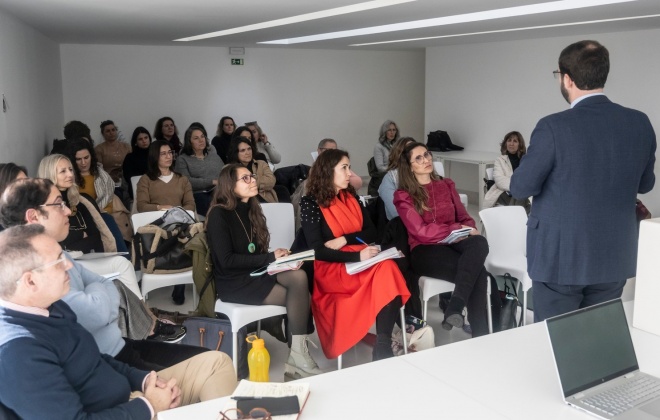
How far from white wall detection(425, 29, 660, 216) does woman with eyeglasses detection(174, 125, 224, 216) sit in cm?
441

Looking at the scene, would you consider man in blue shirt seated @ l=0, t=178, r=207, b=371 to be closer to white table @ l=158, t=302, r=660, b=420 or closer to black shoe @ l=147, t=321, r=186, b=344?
black shoe @ l=147, t=321, r=186, b=344

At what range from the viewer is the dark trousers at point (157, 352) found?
277cm

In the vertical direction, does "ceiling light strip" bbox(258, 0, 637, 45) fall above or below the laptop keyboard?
above

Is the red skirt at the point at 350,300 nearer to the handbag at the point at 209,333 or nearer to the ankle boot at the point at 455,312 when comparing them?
the ankle boot at the point at 455,312

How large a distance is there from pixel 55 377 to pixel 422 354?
3.75ft

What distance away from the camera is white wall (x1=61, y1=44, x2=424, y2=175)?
32.6 feet

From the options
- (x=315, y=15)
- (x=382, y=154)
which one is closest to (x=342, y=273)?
(x=315, y=15)

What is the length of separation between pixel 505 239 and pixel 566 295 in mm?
1908

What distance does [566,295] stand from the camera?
2.68 metres

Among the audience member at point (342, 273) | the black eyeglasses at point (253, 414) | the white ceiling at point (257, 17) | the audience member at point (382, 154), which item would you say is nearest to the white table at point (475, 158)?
the audience member at point (382, 154)

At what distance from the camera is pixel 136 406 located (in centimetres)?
216

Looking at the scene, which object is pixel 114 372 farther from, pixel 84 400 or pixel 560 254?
pixel 560 254

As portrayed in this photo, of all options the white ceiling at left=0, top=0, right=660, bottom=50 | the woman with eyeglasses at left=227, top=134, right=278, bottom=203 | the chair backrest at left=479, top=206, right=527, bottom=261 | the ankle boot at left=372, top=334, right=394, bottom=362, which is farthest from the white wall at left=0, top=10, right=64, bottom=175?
the chair backrest at left=479, top=206, right=527, bottom=261

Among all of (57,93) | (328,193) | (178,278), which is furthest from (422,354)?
(57,93)
